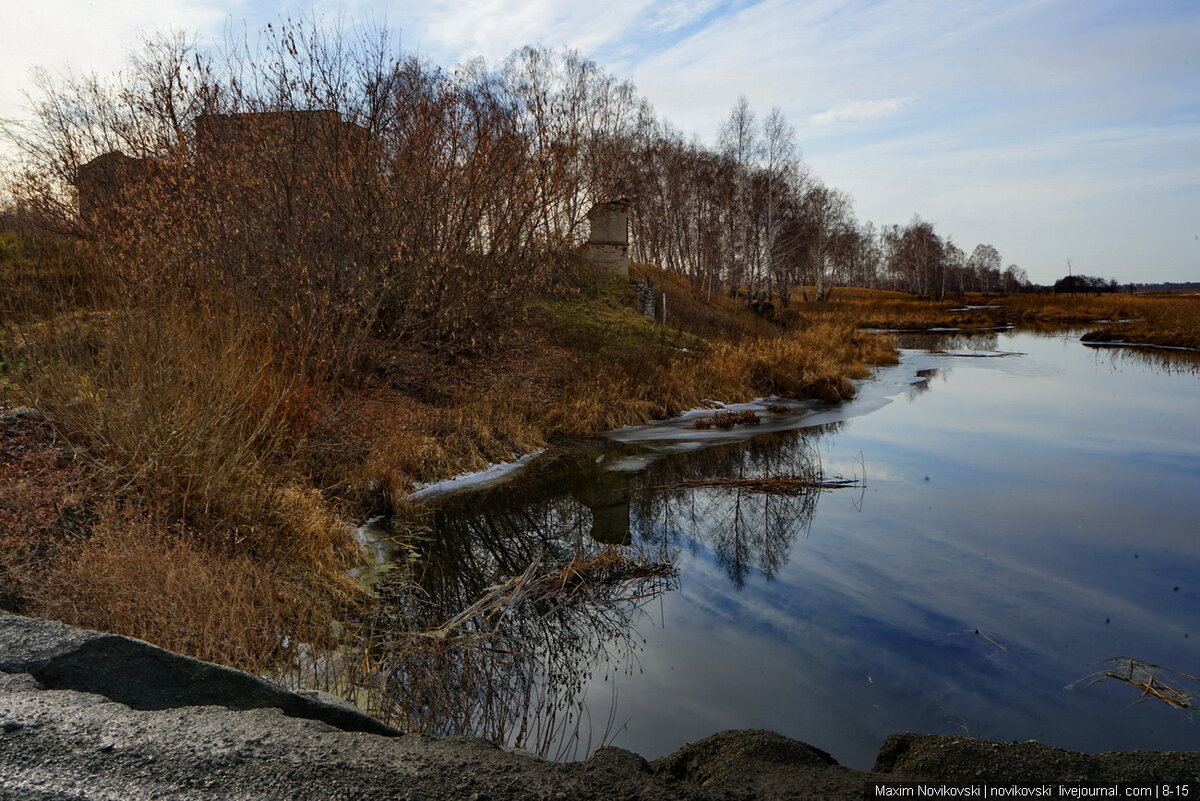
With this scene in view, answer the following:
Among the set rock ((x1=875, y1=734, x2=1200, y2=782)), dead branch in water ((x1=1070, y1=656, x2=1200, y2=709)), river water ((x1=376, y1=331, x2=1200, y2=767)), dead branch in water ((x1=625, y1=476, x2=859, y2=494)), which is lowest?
dead branch in water ((x1=1070, y1=656, x2=1200, y2=709))

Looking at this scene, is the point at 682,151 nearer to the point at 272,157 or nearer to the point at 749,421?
the point at 749,421

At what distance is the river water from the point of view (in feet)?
15.9

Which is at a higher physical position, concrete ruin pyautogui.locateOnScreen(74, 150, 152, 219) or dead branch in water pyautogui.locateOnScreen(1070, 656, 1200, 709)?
concrete ruin pyautogui.locateOnScreen(74, 150, 152, 219)

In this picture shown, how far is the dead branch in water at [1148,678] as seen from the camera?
4.94 meters

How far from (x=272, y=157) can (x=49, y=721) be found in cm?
970

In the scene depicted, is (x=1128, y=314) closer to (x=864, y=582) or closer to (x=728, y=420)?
(x=728, y=420)

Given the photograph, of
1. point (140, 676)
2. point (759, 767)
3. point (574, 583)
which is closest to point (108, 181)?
point (574, 583)

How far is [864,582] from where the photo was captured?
705 centimetres

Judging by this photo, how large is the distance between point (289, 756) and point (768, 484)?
8.15m

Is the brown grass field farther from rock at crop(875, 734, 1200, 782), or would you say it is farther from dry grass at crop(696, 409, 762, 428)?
rock at crop(875, 734, 1200, 782)

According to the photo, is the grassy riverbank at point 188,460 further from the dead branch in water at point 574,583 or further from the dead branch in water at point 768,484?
the dead branch in water at point 768,484

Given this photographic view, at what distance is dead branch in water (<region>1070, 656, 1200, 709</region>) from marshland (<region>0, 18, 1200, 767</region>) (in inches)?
1.4

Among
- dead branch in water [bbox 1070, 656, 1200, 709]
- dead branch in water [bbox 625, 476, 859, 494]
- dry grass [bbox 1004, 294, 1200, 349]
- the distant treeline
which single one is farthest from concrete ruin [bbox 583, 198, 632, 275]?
dead branch in water [bbox 1070, 656, 1200, 709]

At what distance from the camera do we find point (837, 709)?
4.91m
